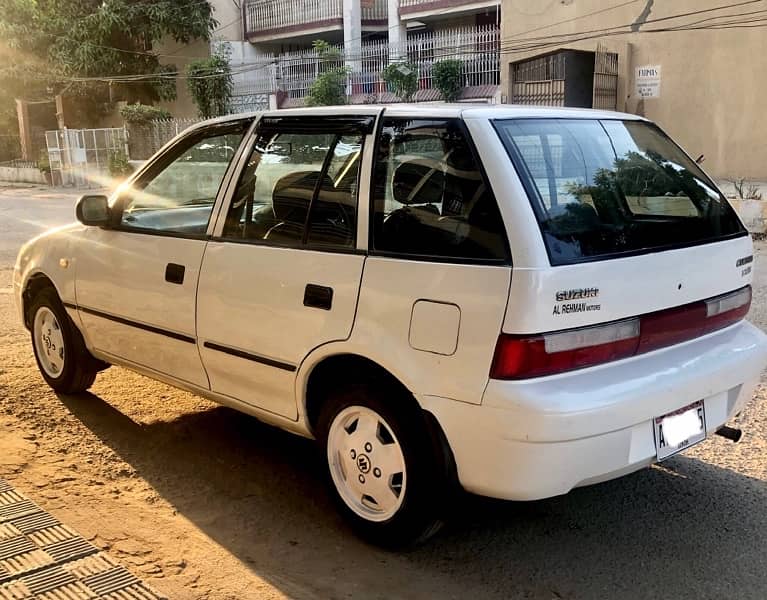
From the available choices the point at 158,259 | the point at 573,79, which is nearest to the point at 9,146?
the point at 573,79

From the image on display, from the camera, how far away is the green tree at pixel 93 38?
28.9 m

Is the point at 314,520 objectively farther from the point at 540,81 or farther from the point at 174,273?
the point at 540,81

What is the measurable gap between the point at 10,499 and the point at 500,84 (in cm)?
1934

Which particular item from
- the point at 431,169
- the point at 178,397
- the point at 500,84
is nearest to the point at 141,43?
the point at 500,84

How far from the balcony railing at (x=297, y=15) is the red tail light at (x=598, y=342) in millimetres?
27081

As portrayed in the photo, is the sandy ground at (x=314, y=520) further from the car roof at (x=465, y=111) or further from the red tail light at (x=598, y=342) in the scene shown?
the car roof at (x=465, y=111)

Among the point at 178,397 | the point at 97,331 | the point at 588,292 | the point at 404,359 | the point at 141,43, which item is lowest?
the point at 178,397

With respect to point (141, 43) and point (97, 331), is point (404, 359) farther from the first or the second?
point (141, 43)

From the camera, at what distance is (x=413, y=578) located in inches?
118

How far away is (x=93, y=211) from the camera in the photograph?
430 cm

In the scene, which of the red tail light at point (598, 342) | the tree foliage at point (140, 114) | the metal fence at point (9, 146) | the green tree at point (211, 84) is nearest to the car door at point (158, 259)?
the red tail light at point (598, 342)

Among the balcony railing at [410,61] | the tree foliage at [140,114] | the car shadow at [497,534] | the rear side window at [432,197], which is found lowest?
the car shadow at [497,534]

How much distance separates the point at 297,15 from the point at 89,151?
9.27 meters

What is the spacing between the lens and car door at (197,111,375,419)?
3211 mm
